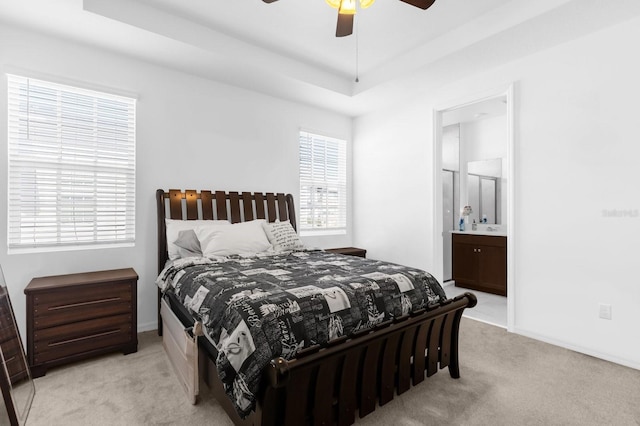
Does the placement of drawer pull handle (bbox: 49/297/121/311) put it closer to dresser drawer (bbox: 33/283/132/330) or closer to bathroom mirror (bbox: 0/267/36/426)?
dresser drawer (bbox: 33/283/132/330)

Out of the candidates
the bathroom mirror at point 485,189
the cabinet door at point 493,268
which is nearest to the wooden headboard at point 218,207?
the cabinet door at point 493,268

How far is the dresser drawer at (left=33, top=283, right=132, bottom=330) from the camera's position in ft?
7.70

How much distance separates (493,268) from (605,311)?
1.82 metres

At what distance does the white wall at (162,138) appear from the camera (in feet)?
8.88

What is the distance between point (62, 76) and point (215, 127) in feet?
4.58

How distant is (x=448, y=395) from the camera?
2070 mm

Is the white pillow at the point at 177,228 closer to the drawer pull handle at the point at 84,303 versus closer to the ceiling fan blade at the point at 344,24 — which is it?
the drawer pull handle at the point at 84,303

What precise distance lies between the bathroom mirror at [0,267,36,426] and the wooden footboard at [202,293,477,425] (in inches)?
38.3

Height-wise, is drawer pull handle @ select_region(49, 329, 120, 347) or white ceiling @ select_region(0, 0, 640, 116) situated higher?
white ceiling @ select_region(0, 0, 640, 116)

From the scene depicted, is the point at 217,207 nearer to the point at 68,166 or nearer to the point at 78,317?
the point at 68,166

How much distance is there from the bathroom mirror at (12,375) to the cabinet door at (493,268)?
16.0 feet

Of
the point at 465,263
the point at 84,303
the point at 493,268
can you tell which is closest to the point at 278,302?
the point at 84,303

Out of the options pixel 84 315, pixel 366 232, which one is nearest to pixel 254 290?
pixel 84 315

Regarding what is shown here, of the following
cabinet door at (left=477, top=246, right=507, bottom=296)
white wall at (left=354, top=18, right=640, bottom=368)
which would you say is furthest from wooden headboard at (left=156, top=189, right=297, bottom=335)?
cabinet door at (left=477, top=246, right=507, bottom=296)
